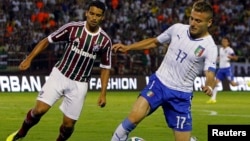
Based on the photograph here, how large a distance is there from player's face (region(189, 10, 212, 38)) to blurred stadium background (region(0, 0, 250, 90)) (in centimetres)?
2289

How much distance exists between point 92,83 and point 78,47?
71.0 ft

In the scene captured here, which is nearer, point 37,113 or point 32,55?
point 32,55

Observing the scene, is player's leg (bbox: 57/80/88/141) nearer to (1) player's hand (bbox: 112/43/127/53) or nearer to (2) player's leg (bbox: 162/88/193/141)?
(1) player's hand (bbox: 112/43/127/53)

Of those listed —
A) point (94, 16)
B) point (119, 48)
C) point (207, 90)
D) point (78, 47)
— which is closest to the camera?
point (207, 90)

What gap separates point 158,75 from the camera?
527 inches

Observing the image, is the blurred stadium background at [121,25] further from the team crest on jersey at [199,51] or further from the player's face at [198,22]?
the player's face at [198,22]

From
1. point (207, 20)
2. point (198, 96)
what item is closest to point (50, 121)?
point (207, 20)

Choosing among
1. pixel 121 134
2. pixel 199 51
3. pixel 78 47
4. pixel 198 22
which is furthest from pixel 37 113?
pixel 198 22

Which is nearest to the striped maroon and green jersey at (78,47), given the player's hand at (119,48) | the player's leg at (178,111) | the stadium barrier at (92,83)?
the player's hand at (119,48)

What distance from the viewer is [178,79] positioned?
43.3 ft

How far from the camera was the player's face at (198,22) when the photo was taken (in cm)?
1273

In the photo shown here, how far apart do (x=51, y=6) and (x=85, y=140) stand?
24.9m

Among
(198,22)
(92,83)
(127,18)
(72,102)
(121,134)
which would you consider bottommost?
(92,83)

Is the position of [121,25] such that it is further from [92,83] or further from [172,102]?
[172,102]
